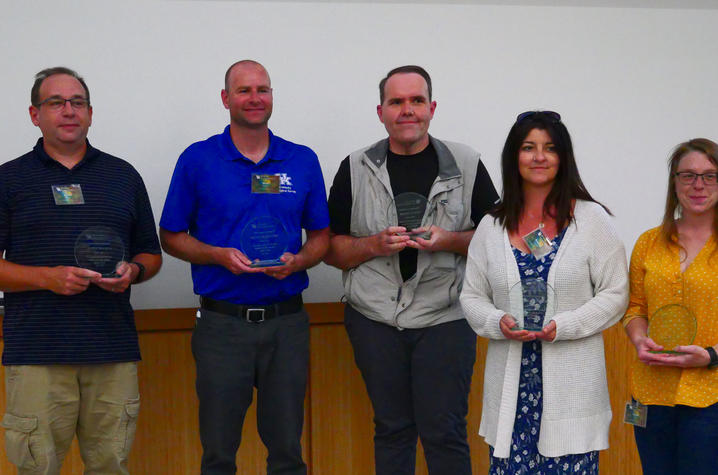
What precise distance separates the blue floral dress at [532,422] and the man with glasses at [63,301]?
1.36 metres

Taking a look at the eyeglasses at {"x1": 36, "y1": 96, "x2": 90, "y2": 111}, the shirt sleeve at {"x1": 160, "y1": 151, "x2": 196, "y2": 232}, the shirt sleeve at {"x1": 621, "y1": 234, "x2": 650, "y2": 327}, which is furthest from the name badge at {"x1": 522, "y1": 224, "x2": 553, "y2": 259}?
A: the eyeglasses at {"x1": 36, "y1": 96, "x2": 90, "y2": 111}

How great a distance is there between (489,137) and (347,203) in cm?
109

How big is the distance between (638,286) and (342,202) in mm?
1150

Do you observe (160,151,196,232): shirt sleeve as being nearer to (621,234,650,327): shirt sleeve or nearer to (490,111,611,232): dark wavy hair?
(490,111,611,232): dark wavy hair

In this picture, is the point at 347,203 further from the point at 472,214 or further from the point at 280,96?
the point at 280,96

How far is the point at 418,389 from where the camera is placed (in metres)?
2.97

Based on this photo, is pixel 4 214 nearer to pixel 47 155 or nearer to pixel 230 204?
pixel 47 155

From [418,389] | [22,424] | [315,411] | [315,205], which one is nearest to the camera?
[22,424]

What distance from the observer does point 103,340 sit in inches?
111

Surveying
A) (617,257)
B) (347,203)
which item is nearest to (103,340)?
(347,203)

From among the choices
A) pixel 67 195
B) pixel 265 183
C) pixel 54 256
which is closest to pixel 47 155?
pixel 67 195

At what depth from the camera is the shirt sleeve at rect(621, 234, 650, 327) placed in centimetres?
262

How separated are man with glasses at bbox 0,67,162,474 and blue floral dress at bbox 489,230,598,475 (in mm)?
1358

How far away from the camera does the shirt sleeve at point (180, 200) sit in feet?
9.82
